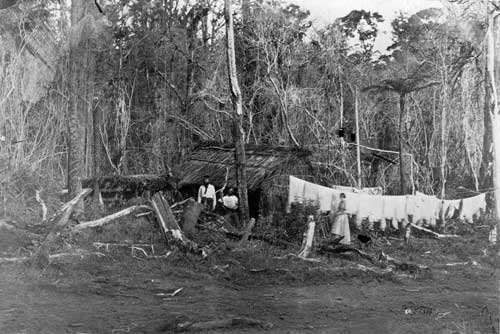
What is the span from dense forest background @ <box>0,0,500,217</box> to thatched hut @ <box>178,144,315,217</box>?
12.4 feet

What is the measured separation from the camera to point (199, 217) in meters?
12.7

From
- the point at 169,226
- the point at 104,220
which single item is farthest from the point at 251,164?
the point at 104,220

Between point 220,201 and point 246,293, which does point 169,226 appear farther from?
point 220,201

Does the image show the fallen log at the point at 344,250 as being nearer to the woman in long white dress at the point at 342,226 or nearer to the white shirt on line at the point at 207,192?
the woman in long white dress at the point at 342,226

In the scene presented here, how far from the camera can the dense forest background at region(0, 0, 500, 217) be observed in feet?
62.3

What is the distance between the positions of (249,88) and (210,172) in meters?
8.66

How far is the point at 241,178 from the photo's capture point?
13656 millimetres

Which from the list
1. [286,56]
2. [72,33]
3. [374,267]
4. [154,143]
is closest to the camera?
[374,267]

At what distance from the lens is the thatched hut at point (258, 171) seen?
13.7 metres

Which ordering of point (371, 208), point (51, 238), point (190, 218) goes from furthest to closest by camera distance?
point (371, 208) → point (190, 218) → point (51, 238)

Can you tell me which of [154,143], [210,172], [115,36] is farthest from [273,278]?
[115,36]

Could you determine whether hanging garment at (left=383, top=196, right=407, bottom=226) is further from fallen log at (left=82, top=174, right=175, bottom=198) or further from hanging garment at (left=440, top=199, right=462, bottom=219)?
fallen log at (left=82, top=174, right=175, bottom=198)

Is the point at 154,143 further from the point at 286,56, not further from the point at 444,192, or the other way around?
the point at 444,192

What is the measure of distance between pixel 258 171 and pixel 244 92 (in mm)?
9677
